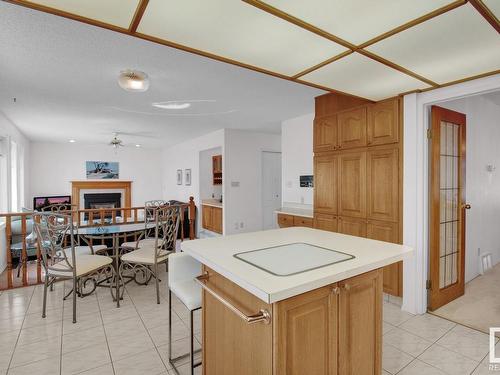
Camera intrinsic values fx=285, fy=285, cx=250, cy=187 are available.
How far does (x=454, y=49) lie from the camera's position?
71.6 inches

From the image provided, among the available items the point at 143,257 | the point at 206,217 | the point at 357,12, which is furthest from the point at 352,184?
the point at 206,217

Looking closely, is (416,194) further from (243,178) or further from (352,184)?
(243,178)

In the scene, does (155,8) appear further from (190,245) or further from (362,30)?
(190,245)

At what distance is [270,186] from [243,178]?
2.75 feet

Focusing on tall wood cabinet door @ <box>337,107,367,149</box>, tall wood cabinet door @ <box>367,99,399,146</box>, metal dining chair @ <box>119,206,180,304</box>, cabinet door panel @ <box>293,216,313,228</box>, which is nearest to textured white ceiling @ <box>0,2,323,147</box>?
tall wood cabinet door @ <box>337,107,367,149</box>

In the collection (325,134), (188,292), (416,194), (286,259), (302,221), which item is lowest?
(188,292)

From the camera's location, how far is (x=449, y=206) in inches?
120

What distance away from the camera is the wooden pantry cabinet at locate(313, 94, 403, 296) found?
2.88 meters

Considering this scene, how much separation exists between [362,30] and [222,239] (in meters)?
1.50

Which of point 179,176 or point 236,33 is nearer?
point 236,33

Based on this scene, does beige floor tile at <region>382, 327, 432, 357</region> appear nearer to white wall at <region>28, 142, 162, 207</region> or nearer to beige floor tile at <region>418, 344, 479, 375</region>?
beige floor tile at <region>418, 344, 479, 375</region>

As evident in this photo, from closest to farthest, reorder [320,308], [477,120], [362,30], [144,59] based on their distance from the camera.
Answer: [320,308]
[362,30]
[144,59]
[477,120]

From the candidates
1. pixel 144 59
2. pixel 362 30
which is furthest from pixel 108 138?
pixel 362 30

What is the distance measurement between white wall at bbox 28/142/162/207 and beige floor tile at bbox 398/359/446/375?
862cm
